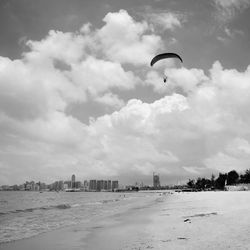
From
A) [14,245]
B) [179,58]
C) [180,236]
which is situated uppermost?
[179,58]

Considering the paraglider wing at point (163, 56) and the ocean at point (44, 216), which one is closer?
the ocean at point (44, 216)

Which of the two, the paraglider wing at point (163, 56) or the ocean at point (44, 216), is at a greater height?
the paraglider wing at point (163, 56)

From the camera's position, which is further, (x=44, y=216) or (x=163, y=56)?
(x=44, y=216)

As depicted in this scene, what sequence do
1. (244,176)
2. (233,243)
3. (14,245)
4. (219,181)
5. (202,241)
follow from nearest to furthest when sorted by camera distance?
(233,243) < (202,241) < (14,245) < (244,176) < (219,181)

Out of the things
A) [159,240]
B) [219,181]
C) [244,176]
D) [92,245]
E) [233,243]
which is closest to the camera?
[233,243]

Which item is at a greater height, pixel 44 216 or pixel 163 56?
pixel 163 56

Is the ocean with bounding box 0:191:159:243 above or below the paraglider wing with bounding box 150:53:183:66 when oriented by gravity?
below

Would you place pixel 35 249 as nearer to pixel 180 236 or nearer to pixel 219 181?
pixel 180 236

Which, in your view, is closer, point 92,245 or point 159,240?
point 159,240

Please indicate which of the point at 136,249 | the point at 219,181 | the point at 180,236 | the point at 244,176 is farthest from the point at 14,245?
the point at 219,181

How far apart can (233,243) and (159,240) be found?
3510 mm

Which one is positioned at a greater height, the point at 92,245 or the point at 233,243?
the point at 233,243

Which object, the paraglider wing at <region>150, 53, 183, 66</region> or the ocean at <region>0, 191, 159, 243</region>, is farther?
the paraglider wing at <region>150, 53, 183, 66</region>

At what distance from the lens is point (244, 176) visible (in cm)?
17375
